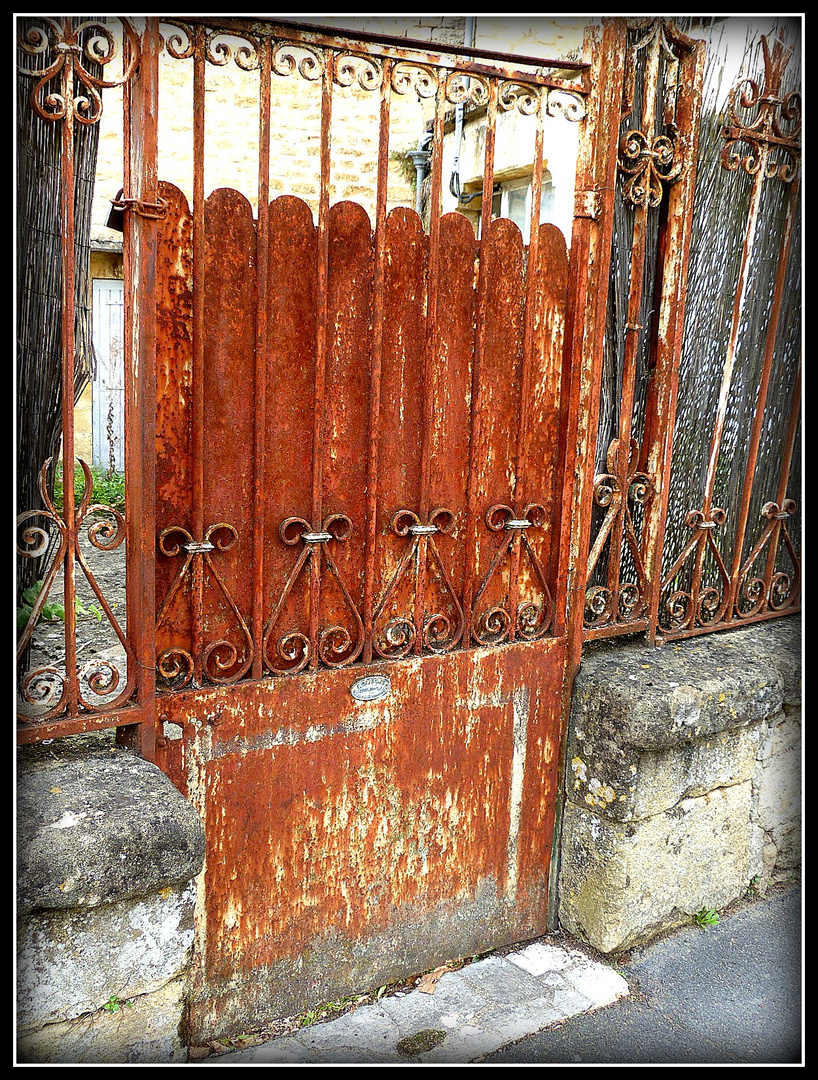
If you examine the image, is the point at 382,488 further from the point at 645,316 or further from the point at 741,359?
the point at 741,359

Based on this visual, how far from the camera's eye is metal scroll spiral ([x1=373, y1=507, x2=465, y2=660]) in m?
2.96

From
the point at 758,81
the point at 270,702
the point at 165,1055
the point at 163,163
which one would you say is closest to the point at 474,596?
the point at 270,702

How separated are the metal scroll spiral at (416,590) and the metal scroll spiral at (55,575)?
852 mm

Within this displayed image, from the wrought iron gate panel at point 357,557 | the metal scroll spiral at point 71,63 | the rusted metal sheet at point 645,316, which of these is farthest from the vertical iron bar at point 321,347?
the rusted metal sheet at point 645,316

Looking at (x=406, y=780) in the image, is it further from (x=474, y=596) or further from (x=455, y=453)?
(x=455, y=453)

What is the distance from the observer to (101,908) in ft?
7.24

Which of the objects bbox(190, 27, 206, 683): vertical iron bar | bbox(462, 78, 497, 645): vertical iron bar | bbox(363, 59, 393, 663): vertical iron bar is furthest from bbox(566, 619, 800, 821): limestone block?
bbox(190, 27, 206, 683): vertical iron bar

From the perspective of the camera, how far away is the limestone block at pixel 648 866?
332 cm

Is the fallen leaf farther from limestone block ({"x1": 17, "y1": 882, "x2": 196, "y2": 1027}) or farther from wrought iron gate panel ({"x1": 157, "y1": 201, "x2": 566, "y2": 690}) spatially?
wrought iron gate panel ({"x1": 157, "y1": 201, "x2": 566, "y2": 690})

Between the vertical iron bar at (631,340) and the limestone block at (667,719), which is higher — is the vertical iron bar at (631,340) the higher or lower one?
the higher one

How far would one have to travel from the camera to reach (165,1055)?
2.41m

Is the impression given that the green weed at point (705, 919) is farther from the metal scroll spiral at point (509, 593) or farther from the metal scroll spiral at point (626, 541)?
the metal scroll spiral at point (509, 593)

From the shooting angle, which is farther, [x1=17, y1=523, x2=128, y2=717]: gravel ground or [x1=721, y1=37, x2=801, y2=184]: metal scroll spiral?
[x1=721, y1=37, x2=801, y2=184]: metal scroll spiral

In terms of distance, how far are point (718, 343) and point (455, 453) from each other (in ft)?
4.07
